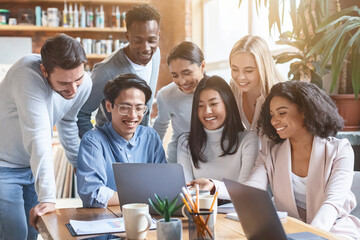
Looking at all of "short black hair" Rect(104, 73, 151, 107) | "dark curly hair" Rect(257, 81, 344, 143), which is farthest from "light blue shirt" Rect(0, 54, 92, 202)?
"dark curly hair" Rect(257, 81, 344, 143)

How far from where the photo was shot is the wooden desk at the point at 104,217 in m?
1.35

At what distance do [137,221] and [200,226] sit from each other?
191 mm

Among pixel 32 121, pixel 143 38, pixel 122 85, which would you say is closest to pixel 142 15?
pixel 143 38

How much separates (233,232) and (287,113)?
2.33 ft

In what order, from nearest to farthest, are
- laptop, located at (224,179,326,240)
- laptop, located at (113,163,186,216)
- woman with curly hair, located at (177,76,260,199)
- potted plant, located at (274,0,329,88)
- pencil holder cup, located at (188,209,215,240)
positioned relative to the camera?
1. laptop, located at (224,179,326,240)
2. pencil holder cup, located at (188,209,215,240)
3. laptop, located at (113,163,186,216)
4. woman with curly hair, located at (177,76,260,199)
5. potted plant, located at (274,0,329,88)

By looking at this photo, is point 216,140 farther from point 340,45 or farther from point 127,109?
point 340,45

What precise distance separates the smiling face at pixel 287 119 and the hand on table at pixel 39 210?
0.95m

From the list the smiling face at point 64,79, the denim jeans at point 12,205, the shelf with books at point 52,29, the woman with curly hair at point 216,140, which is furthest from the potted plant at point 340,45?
the shelf with books at point 52,29

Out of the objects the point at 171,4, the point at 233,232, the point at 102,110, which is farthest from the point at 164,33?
the point at 233,232

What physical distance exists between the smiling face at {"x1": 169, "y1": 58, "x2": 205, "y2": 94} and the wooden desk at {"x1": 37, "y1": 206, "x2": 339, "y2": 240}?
86 centimetres

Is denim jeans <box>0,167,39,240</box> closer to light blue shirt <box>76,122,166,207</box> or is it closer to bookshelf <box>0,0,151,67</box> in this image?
light blue shirt <box>76,122,166,207</box>

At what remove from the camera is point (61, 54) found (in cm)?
178

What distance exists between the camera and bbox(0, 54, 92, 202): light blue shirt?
1744mm

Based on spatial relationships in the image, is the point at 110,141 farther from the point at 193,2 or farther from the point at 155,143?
the point at 193,2
